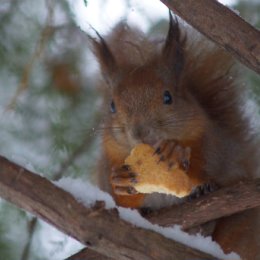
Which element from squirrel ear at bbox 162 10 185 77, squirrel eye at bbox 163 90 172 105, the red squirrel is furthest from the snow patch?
squirrel ear at bbox 162 10 185 77

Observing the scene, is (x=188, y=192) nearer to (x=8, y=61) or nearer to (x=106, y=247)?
(x=106, y=247)

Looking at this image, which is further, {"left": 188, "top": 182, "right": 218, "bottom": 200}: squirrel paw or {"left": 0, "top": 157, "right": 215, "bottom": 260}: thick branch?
{"left": 188, "top": 182, "right": 218, "bottom": 200}: squirrel paw

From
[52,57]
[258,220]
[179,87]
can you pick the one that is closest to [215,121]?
[179,87]

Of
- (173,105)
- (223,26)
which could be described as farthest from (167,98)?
(223,26)

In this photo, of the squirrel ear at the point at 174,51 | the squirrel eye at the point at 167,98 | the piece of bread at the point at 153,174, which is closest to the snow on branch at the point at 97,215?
the piece of bread at the point at 153,174

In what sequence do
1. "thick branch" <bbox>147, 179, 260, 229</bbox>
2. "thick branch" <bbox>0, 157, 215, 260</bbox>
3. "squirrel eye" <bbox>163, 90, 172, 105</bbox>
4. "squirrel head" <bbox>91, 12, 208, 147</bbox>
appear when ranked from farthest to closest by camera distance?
"squirrel eye" <bbox>163, 90, 172, 105</bbox>
"squirrel head" <bbox>91, 12, 208, 147</bbox>
"thick branch" <bbox>147, 179, 260, 229</bbox>
"thick branch" <bbox>0, 157, 215, 260</bbox>

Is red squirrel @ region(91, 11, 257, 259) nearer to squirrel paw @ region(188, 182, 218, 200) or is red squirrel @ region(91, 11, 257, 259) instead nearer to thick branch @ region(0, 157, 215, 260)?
squirrel paw @ region(188, 182, 218, 200)

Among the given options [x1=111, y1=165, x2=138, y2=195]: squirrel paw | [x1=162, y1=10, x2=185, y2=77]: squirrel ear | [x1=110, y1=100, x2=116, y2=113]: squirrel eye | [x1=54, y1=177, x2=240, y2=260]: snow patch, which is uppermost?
[x1=162, y1=10, x2=185, y2=77]: squirrel ear

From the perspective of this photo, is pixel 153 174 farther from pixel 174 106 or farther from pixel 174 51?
pixel 174 51
